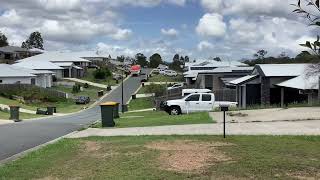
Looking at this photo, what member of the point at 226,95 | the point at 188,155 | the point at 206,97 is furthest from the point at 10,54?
the point at 188,155

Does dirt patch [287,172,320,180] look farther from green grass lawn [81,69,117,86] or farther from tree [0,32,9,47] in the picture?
tree [0,32,9,47]

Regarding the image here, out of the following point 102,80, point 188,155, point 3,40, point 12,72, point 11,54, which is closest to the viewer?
point 188,155

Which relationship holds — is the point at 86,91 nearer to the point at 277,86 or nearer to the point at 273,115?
the point at 277,86

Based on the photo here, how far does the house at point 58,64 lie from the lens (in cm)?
10250

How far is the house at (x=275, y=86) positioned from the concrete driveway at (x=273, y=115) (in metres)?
8.03

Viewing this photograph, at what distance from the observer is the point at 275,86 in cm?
4225

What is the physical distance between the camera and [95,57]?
164 meters

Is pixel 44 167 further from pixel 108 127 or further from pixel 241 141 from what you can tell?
pixel 108 127

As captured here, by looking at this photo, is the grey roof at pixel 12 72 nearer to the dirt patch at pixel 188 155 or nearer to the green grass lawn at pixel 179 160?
the green grass lawn at pixel 179 160

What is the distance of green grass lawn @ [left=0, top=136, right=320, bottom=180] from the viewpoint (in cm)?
1088

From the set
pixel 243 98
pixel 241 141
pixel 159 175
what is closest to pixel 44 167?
pixel 159 175

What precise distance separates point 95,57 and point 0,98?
322 ft

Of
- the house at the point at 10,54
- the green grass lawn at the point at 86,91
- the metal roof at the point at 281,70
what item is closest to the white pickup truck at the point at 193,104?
the metal roof at the point at 281,70

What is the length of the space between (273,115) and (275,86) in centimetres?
1511
